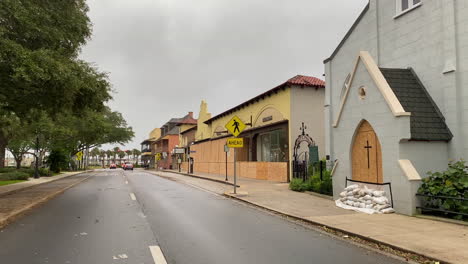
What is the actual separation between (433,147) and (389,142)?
4.96ft

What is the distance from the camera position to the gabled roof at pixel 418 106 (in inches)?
426

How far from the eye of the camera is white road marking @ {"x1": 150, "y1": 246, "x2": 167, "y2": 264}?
5.67 m

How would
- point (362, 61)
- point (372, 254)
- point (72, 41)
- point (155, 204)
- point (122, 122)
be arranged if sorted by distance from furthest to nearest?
1. point (122, 122)
2. point (72, 41)
3. point (155, 204)
4. point (362, 61)
5. point (372, 254)

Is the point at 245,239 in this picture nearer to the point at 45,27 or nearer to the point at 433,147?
the point at 433,147

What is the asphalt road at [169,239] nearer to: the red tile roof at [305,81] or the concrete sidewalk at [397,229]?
the concrete sidewalk at [397,229]

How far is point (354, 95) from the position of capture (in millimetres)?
12312

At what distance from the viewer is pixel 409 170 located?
10023 mm

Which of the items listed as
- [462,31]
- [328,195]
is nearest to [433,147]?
[462,31]

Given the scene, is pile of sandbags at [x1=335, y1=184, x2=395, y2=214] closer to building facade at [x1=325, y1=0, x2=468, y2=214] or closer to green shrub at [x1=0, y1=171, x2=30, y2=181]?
building facade at [x1=325, y1=0, x2=468, y2=214]

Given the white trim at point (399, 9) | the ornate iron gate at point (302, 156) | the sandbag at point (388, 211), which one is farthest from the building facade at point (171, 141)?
the sandbag at point (388, 211)

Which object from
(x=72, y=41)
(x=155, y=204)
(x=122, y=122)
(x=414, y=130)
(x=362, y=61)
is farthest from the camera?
(x=122, y=122)

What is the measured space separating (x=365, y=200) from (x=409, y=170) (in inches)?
63.5

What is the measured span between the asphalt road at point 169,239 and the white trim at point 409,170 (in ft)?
11.4

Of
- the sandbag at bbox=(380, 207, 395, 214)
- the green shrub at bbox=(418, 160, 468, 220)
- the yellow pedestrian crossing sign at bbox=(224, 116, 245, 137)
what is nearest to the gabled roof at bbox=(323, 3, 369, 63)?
the yellow pedestrian crossing sign at bbox=(224, 116, 245, 137)
